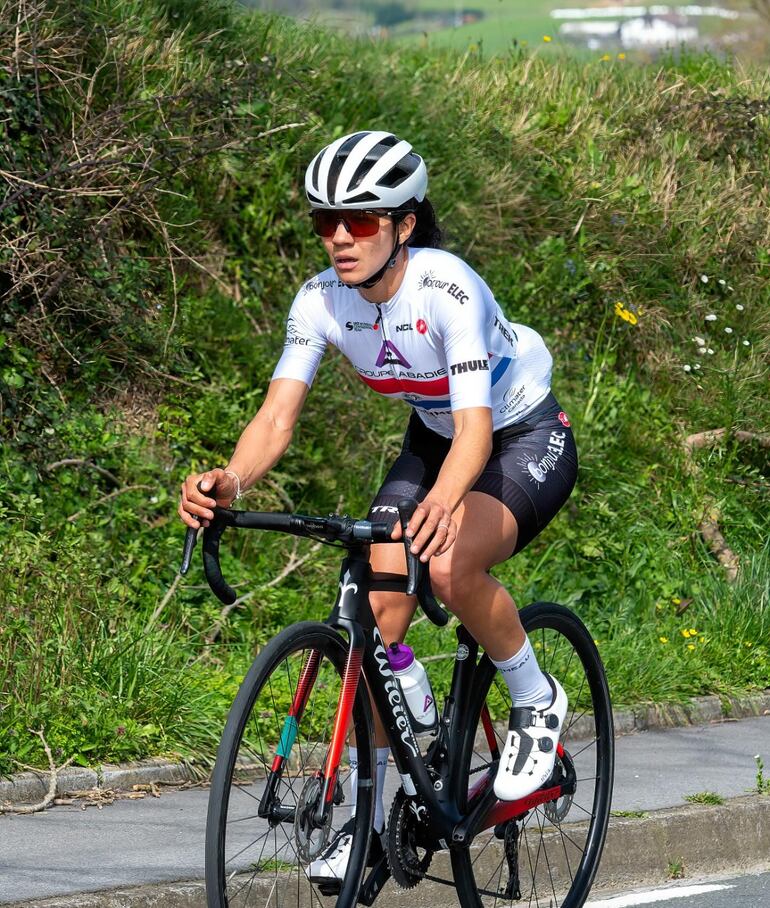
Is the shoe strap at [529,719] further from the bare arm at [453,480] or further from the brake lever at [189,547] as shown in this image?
the brake lever at [189,547]

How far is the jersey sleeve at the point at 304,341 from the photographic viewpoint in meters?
4.26

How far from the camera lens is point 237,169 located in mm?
9250

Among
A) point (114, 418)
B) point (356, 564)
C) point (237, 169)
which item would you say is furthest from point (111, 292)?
point (356, 564)

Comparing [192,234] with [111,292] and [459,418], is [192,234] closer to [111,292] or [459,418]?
[111,292]

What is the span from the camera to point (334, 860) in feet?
12.4

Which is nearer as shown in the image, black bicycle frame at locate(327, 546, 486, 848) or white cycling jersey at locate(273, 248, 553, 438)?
black bicycle frame at locate(327, 546, 486, 848)

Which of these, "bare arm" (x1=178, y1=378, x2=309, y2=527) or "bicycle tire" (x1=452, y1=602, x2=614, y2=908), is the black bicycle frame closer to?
"bicycle tire" (x1=452, y1=602, x2=614, y2=908)

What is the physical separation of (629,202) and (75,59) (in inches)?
190

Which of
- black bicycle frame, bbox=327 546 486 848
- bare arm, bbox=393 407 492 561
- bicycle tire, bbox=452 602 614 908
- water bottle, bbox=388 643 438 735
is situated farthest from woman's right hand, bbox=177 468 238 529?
bicycle tire, bbox=452 602 614 908

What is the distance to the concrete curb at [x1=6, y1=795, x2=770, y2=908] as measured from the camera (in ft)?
15.8

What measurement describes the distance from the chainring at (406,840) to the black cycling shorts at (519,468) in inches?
33.0

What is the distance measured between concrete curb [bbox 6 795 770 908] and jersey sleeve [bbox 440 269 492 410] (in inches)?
67.9

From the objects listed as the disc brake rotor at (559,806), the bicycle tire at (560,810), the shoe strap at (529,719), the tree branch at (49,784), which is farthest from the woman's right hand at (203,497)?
the tree branch at (49,784)

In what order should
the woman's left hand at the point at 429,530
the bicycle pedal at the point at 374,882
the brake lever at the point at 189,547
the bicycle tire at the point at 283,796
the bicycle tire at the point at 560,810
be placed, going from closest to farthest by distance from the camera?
the bicycle tire at the point at 283,796 → the woman's left hand at the point at 429,530 → the brake lever at the point at 189,547 → the bicycle pedal at the point at 374,882 → the bicycle tire at the point at 560,810
